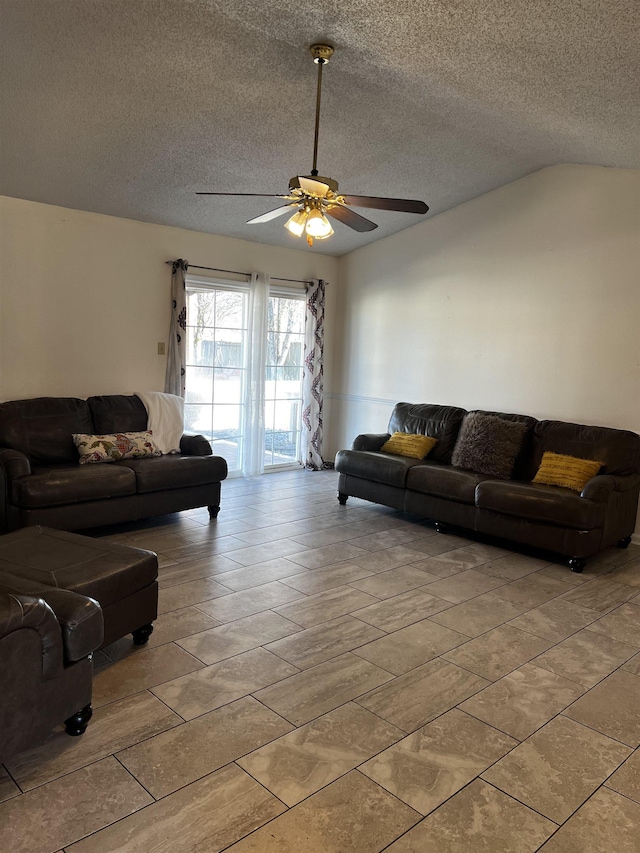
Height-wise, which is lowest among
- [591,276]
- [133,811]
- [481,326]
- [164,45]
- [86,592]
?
[133,811]

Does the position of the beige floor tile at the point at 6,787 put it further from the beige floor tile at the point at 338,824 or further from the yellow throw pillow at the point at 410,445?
the yellow throw pillow at the point at 410,445

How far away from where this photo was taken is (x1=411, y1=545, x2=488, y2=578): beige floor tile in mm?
3986

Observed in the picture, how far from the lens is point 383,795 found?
6.39 ft

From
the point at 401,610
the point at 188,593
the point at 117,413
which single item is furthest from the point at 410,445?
the point at 188,593

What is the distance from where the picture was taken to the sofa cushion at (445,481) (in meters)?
4.59

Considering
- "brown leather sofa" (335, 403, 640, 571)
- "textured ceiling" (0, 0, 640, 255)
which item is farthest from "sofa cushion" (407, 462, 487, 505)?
"textured ceiling" (0, 0, 640, 255)

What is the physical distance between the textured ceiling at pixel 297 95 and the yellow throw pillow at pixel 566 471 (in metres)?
2.16

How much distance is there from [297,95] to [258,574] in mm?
2938

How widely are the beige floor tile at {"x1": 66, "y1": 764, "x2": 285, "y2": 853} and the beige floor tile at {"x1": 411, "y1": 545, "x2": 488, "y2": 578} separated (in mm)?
2208

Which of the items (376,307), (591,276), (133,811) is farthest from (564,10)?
(376,307)

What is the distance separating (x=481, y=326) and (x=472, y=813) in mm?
4482

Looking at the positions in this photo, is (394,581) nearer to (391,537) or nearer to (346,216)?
(391,537)

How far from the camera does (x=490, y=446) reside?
4.91 metres

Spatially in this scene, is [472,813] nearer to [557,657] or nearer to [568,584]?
[557,657]
